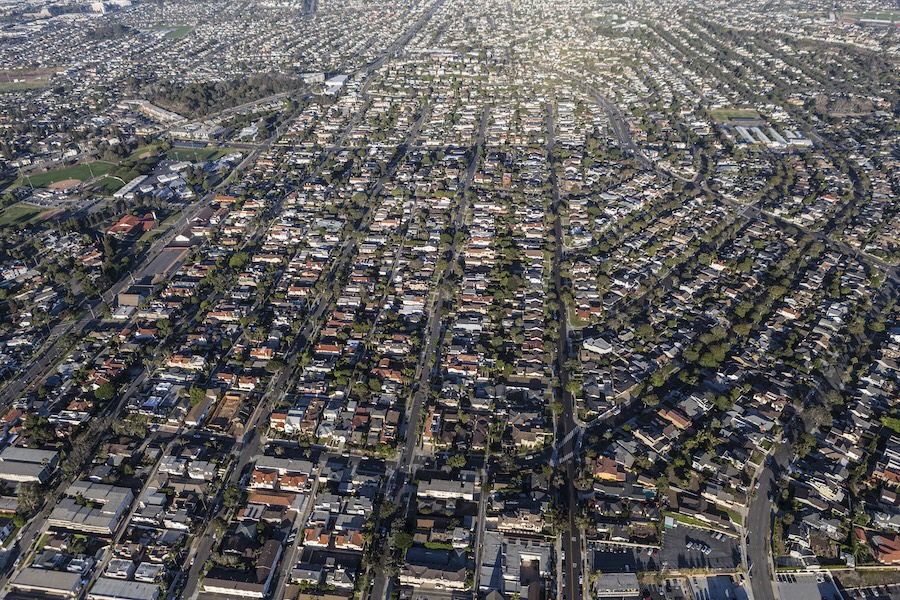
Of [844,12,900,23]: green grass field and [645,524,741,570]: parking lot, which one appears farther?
[844,12,900,23]: green grass field

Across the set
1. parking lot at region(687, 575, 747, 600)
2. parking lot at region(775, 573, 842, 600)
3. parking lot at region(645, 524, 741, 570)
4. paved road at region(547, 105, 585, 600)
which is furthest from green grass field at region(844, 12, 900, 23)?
parking lot at region(687, 575, 747, 600)

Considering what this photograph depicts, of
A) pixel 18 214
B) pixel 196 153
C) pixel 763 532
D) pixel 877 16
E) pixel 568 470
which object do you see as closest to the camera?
pixel 763 532

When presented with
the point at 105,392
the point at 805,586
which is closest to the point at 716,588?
the point at 805,586

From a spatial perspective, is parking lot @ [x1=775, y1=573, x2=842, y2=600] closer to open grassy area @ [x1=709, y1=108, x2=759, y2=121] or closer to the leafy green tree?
the leafy green tree

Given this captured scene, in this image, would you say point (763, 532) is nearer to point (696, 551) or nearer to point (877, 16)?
point (696, 551)

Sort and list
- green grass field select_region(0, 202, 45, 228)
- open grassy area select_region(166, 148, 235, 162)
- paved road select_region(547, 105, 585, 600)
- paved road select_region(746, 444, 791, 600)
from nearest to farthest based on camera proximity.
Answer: paved road select_region(746, 444, 791, 600) < paved road select_region(547, 105, 585, 600) < green grass field select_region(0, 202, 45, 228) < open grassy area select_region(166, 148, 235, 162)

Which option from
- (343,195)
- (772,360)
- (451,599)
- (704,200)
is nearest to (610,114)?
(704,200)

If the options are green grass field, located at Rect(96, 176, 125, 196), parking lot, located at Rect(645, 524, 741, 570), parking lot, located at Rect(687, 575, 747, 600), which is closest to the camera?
parking lot, located at Rect(687, 575, 747, 600)
